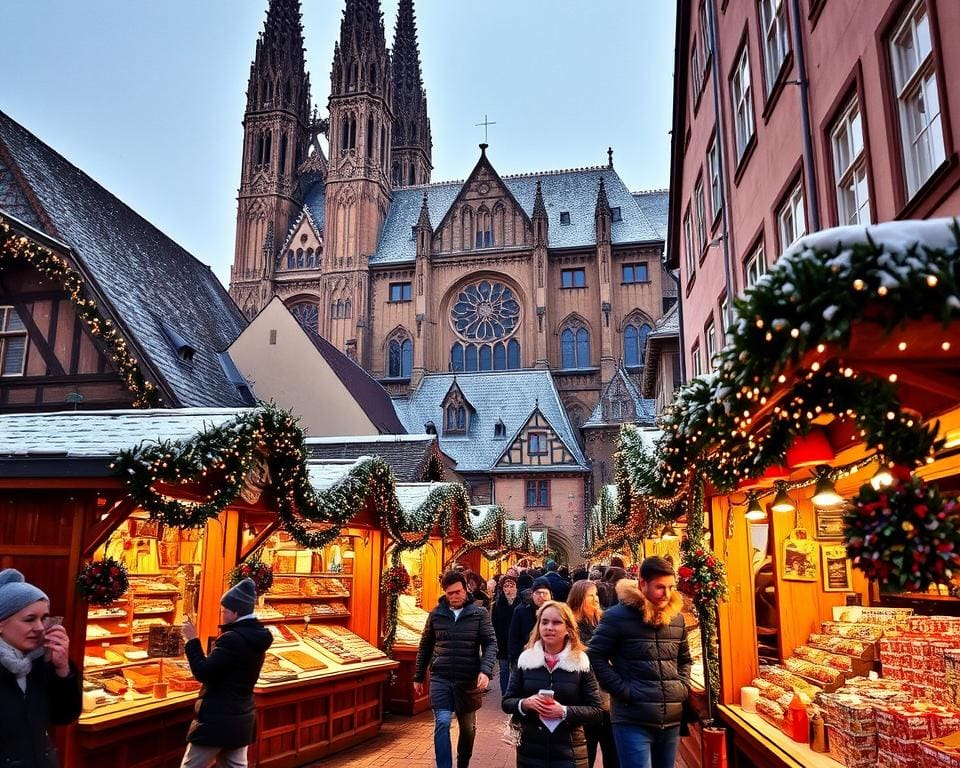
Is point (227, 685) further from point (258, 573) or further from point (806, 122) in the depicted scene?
point (806, 122)

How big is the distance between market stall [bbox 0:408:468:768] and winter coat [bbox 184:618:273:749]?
1547mm

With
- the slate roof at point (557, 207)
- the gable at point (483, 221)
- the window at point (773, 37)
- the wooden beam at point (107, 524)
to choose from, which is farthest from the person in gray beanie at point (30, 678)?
the gable at point (483, 221)

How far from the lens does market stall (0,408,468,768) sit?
22.5 feet

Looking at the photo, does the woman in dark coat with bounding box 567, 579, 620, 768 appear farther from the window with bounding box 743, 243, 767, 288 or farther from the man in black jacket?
the window with bounding box 743, 243, 767, 288

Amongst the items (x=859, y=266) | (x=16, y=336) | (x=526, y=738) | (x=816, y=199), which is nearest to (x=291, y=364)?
(x=16, y=336)

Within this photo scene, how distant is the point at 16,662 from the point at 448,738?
164 inches

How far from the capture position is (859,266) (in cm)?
316

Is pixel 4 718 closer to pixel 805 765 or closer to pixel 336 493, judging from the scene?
pixel 805 765

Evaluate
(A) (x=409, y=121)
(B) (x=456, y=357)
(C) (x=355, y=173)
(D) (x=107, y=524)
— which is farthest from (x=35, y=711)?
(A) (x=409, y=121)

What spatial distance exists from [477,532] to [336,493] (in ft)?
26.5

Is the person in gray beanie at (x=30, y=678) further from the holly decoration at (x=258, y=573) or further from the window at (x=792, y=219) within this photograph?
the window at (x=792, y=219)

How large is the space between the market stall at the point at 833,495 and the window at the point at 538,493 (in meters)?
29.5

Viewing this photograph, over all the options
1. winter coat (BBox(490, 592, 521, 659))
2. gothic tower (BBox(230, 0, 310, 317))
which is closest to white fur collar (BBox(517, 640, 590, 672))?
winter coat (BBox(490, 592, 521, 659))

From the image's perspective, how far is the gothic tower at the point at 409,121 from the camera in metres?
69.3
